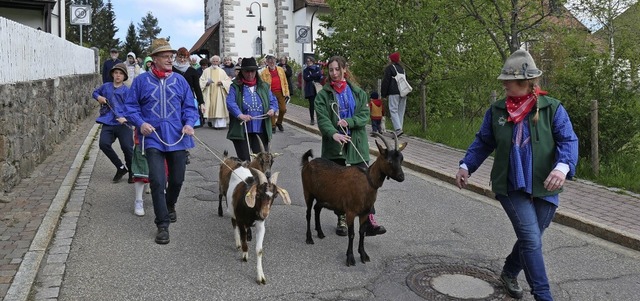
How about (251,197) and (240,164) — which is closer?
(251,197)

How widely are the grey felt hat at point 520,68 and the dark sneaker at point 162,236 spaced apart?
378 cm

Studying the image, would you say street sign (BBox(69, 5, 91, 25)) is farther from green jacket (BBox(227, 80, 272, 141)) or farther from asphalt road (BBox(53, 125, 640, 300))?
green jacket (BBox(227, 80, 272, 141))

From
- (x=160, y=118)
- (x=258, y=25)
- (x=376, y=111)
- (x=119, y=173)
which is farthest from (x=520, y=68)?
(x=258, y=25)

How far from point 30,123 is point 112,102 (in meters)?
1.93

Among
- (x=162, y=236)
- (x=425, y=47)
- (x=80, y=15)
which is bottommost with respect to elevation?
(x=162, y=236)

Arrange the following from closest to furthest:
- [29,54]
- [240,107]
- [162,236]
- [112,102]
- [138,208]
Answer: [162,236], [138,208], [240,107], [112,102], [29,54]

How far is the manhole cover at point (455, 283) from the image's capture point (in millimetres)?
4809

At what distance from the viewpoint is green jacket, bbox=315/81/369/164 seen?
630cm

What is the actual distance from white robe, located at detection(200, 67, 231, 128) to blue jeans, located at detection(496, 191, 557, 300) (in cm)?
1219

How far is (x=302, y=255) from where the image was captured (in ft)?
19.1

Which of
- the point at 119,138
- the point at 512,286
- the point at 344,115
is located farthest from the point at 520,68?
the point at 119,138

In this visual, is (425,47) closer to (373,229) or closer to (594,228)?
(594,228)

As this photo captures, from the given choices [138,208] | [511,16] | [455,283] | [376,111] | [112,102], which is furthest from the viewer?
[376,111]

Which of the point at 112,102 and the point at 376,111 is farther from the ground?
the point at 112,102
